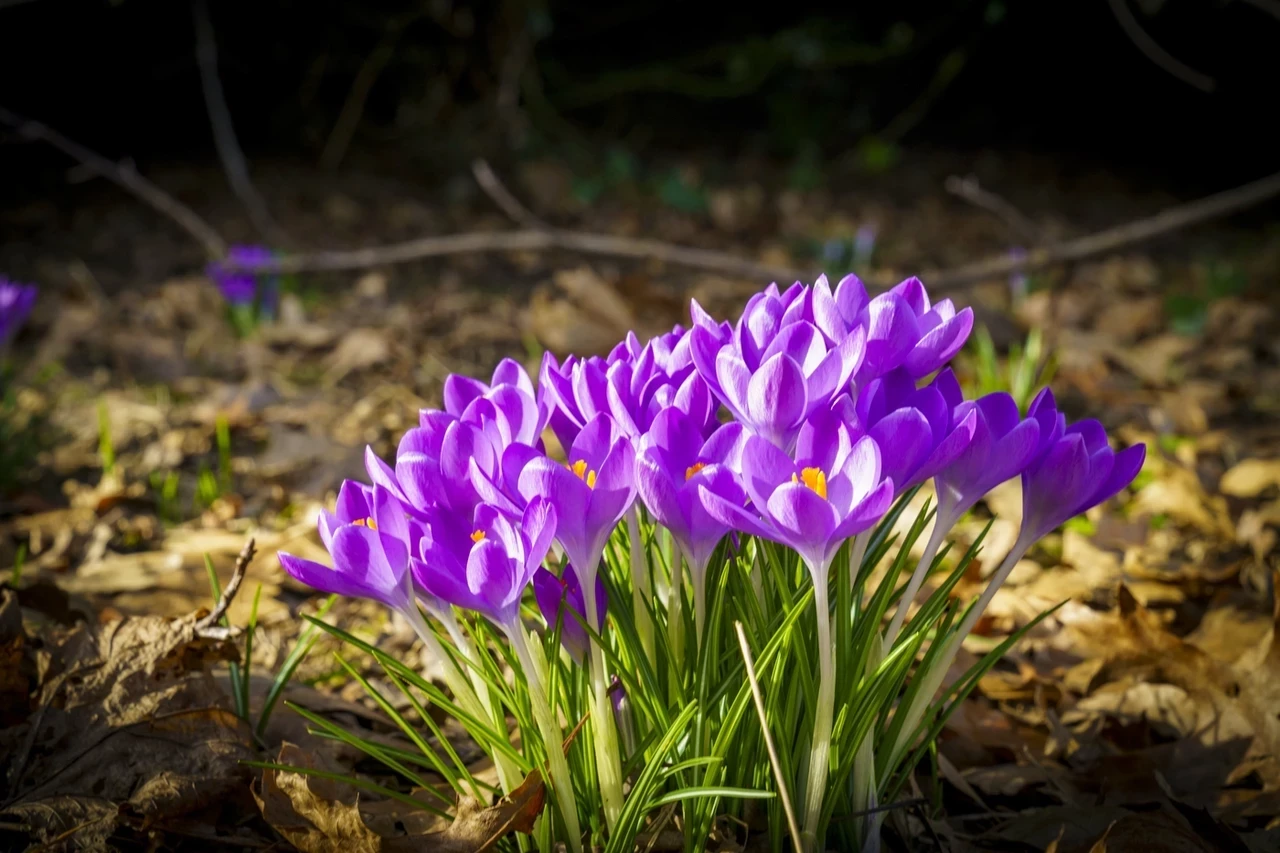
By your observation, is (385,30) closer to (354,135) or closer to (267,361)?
(354,135)

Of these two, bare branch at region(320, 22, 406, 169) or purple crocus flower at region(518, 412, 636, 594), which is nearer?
purple crocus flower at region(518, 412, 636, 594)

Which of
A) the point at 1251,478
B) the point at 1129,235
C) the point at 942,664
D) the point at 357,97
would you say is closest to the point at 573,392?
the point at 942,664

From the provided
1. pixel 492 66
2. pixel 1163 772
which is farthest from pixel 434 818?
pixel 492 66

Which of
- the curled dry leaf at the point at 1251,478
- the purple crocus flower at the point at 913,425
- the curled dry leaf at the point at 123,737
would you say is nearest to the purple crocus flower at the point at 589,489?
the purple crocus flower at the point at 913,425

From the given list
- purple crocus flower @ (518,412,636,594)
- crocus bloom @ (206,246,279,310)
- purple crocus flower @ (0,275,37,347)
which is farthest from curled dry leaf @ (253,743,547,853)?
crocus bloom @ (206,246,279,310)

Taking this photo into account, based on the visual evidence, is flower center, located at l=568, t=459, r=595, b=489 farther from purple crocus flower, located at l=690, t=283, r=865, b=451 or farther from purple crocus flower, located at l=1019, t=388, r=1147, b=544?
purple crocus flower, located at l=1019, t=388, r=1147, b=544

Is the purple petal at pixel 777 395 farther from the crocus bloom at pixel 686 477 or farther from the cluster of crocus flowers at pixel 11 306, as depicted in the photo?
the cluster of crocus flowers at pixel 11 306

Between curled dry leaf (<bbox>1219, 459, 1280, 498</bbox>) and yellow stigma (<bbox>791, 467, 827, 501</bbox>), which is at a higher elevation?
yellow stigma (<bbox>791, 467, 827, 501</bbox>)
